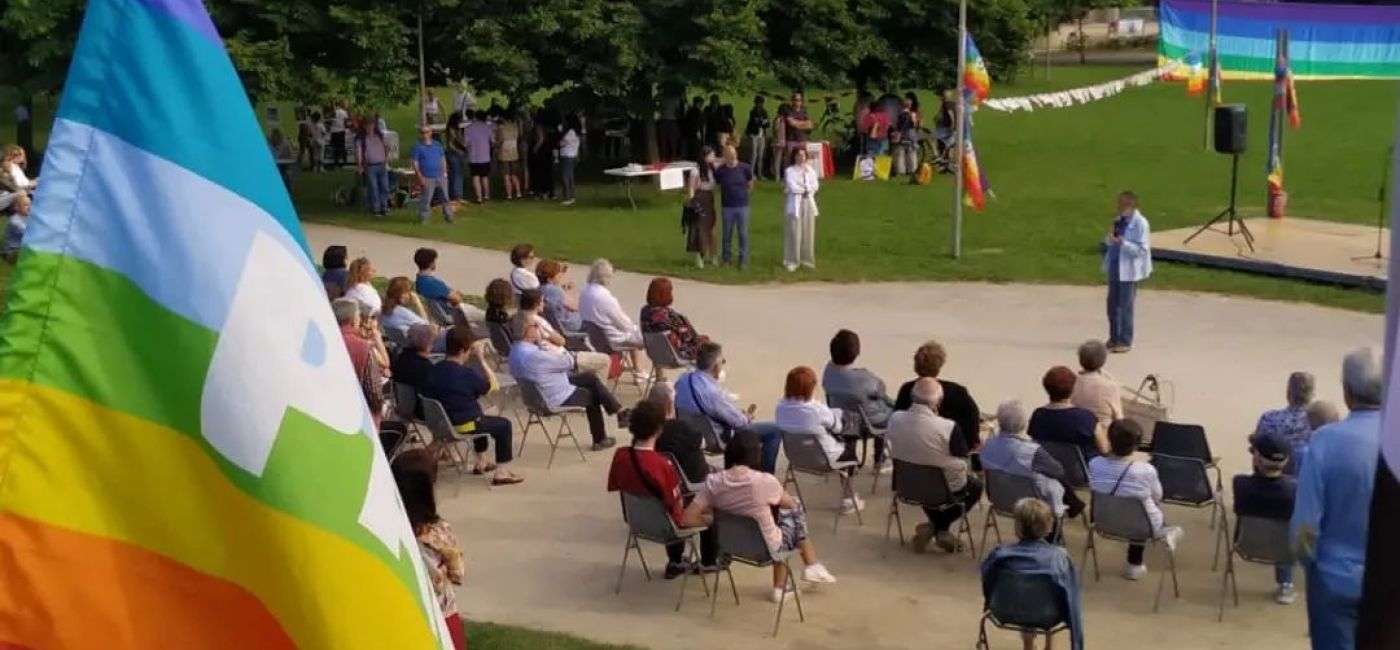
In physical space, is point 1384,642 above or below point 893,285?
above

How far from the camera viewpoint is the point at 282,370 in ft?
9.81

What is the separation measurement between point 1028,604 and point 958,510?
2.39 meters

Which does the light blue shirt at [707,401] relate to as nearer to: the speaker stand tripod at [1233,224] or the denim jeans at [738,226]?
the denim jeans at [738,226]

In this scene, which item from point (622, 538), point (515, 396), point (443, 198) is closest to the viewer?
point (622, 538)

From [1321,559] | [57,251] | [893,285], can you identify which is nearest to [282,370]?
[57,251]

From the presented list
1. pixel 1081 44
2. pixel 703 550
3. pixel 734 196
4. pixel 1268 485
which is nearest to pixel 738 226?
pixel 734 196

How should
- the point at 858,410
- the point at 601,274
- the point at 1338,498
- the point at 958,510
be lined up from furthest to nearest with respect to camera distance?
the point at 601,274
the point at 858,410
the point at 958,510
the point at 1338,498

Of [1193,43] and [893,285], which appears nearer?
[893,285]

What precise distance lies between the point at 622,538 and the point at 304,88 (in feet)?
58.0

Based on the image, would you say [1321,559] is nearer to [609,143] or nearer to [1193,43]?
[609,143]

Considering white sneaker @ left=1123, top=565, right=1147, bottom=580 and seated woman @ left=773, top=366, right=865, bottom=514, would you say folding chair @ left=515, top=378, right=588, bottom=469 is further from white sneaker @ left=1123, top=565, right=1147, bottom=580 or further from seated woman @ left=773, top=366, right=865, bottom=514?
white sneaker @ left=1123, top=565, right=1147, bottom=580

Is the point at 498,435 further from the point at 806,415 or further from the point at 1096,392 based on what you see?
the point at 1096,392

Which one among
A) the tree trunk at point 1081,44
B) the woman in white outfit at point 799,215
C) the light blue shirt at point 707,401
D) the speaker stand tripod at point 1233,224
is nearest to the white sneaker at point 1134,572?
the light blue shirt at point 707,401

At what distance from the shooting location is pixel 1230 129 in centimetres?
2194
